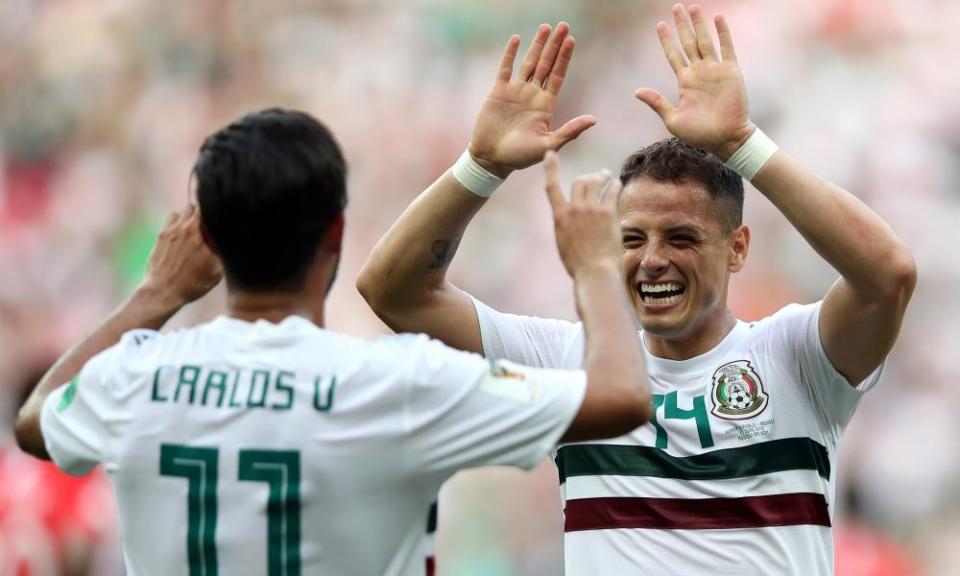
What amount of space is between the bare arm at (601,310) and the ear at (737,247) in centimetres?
133

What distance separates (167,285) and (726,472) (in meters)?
1.58

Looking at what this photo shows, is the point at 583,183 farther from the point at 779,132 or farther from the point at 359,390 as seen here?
the point at 779,132

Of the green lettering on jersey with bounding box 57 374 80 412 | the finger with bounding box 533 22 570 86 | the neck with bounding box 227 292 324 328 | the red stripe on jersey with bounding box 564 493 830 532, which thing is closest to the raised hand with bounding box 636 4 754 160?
the finger with bounding box 533 22 570 86

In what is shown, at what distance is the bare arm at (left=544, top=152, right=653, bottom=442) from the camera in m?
2.33

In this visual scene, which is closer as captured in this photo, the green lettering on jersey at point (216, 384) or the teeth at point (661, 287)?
the green lettering on jersey at point (216, 384)

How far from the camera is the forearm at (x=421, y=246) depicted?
358 cm

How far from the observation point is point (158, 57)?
413 inches

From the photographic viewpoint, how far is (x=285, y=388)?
2.32 metres

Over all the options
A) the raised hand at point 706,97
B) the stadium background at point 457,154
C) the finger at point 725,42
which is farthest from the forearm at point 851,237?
the stadium background at point 457,154

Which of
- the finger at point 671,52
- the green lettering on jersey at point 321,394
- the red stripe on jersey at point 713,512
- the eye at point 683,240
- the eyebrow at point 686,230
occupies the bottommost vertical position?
the red stripe on jersey at point 713,512

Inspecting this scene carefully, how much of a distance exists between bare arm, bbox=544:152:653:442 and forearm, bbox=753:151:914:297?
82 centimetres

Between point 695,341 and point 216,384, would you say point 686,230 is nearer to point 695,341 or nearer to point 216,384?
point 695,341

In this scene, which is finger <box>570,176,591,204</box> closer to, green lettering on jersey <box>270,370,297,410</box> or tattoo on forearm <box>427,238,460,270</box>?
green lettering on jersey <box>270,370,297,410</box>

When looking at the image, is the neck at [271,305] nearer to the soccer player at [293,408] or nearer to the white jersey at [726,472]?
the soccer player at [293,408]
